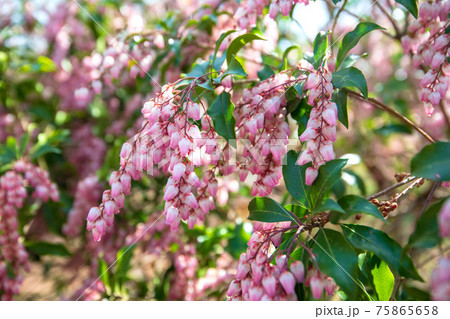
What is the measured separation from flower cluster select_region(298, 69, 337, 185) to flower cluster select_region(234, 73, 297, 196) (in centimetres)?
7

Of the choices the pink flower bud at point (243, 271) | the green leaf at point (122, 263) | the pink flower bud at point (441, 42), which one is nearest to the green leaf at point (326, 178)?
the pink flower bud at point (243, 271)

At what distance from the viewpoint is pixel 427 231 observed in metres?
0.76

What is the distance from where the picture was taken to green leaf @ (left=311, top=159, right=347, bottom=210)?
900mm

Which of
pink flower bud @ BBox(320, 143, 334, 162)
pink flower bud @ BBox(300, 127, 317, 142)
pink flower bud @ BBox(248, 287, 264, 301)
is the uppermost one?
pink flower bud @ BBox(300, 127, 317, 142)

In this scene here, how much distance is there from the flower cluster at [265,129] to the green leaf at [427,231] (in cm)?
35

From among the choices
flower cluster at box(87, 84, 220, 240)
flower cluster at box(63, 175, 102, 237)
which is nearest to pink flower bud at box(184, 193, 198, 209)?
flower cluster at box(87, 84, 220, 240)

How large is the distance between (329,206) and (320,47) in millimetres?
448

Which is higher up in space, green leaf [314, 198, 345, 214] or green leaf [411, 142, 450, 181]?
green leaf [411, 142, 450, 181]

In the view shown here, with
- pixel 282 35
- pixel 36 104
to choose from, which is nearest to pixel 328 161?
pixel 282 35

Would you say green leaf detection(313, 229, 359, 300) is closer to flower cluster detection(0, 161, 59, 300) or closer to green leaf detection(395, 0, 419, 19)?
green leaf detection(395, 0, 419, 19)

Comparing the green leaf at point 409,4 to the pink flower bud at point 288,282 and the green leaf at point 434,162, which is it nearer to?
the green leaf at point 434,162

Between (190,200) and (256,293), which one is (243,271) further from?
(190,200)

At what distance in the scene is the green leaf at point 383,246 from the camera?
0.80 meters

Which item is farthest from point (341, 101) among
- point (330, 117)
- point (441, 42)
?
point (441, 42)
